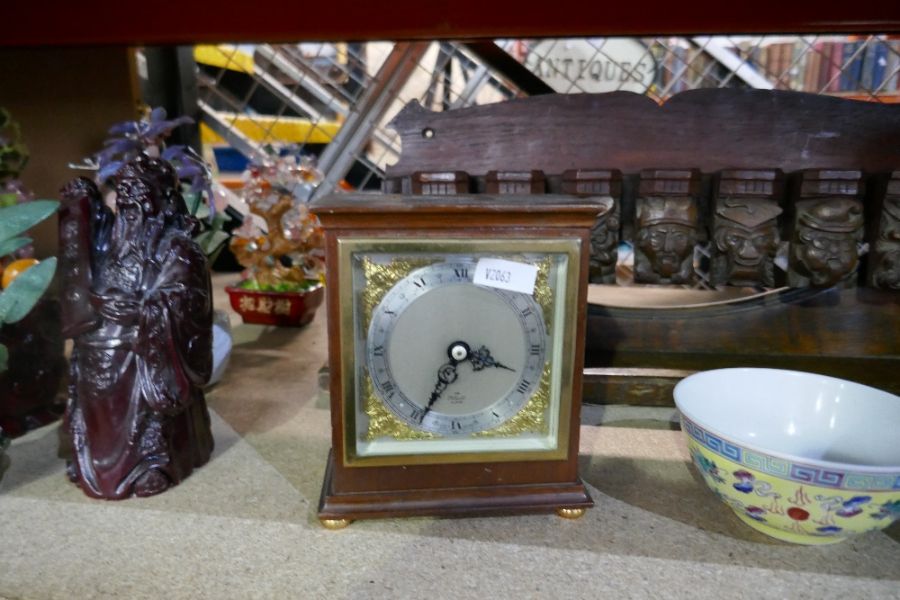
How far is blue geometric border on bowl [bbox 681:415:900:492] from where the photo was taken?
58 centimetres

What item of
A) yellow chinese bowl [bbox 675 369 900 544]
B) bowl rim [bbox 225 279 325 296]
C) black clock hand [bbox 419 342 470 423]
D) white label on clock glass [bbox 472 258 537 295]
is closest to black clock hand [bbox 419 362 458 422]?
black clock hand [bbox 419 342 470 423]

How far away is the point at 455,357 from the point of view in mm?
691

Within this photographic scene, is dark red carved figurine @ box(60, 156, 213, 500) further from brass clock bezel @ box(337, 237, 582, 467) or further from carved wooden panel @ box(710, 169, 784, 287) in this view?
carved wooden panel @ box(710, 169, 784, 287)

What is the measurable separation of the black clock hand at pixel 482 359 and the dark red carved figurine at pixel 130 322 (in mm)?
349

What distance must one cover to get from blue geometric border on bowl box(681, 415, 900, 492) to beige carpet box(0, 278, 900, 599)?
117 mm

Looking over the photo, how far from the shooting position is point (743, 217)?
922 millimetres

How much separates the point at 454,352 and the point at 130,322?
1.30 ft

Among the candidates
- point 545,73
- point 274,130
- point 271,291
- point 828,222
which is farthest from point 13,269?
point 274,130

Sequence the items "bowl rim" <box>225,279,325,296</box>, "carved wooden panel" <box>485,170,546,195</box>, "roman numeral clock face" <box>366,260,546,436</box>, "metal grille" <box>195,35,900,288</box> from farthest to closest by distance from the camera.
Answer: "metal grille" <box>195,35,900,288</box>
"bowl rim" <box>225,279,325,296</box>
"carved wooden panel" <box>485,170,546,195</box>
"roman numeral clock face" <box>366,260,546,436</box>

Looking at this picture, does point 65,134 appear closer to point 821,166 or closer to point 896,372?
point 821,166

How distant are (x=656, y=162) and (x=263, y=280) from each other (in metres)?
0.94

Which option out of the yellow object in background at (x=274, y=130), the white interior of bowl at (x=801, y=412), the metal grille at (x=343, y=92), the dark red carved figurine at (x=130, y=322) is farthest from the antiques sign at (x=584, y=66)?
the dark red carved figurine at (x=130, y=322)

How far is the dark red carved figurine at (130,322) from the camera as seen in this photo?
2.40ft

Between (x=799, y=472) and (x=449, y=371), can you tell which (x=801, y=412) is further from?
(x=449, y=371)
